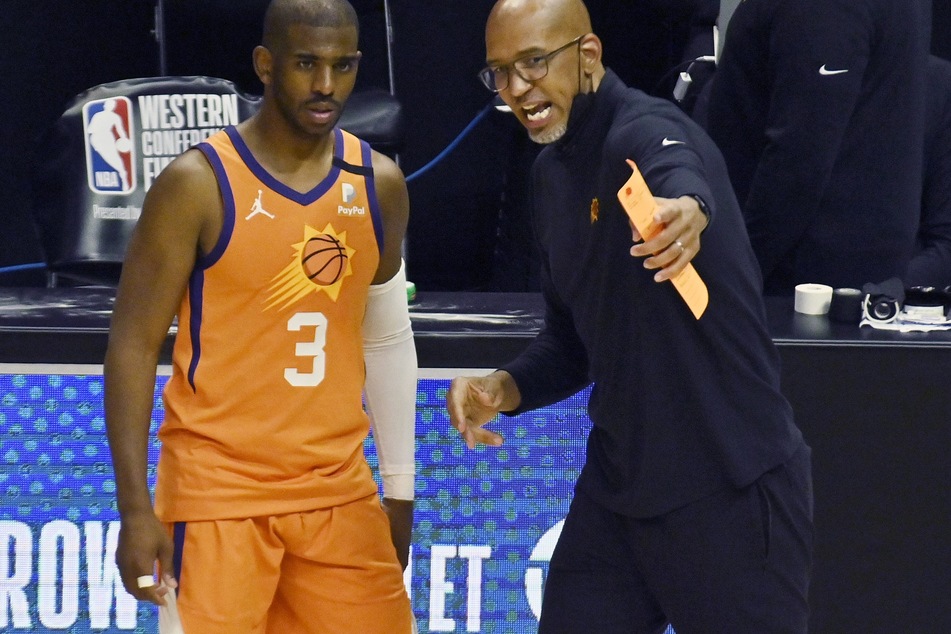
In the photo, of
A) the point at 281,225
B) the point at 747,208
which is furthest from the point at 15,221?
the point at 281,225

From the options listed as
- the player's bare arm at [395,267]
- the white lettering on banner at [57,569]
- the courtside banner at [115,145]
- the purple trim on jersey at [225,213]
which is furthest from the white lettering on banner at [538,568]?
the courtside banner at [115,145]

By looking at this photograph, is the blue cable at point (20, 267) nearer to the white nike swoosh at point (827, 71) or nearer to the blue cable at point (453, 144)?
the blue cable at point (453, 144)

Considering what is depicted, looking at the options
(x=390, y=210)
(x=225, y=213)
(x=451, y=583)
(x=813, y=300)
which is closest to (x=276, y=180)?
(x=225, y=213)

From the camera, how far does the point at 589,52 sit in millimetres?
2174

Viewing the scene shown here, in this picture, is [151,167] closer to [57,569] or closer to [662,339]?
[57,569]

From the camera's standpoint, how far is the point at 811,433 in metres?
2.70

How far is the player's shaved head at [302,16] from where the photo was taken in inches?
81.6

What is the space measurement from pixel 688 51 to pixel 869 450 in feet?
7.27

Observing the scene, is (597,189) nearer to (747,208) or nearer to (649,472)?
(649,472)

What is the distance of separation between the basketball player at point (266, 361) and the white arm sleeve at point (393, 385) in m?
0.10

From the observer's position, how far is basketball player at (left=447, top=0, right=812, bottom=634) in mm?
2047

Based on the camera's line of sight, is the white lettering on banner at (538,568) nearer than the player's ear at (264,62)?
No

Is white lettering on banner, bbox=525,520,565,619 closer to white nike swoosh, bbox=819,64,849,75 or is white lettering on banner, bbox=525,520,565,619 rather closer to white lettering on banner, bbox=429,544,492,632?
white lettering on banner, bbox=429,544,492,632

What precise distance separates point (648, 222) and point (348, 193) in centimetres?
57
